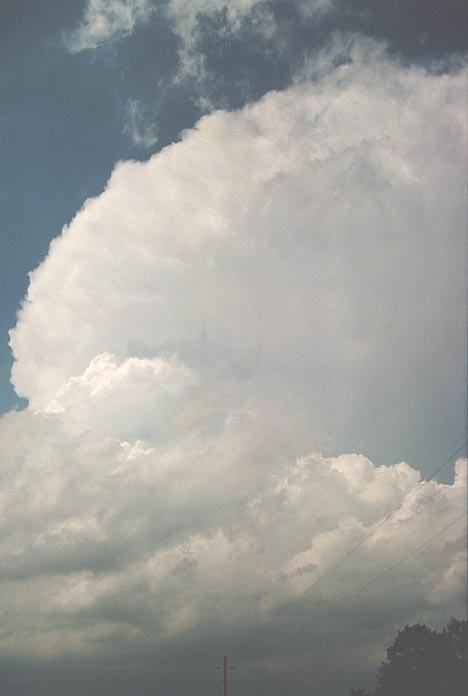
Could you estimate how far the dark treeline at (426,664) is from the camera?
80.8 m

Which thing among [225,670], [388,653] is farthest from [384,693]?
[225,670]

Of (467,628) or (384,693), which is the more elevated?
(467,628)

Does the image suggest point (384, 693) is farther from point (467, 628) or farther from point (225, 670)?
point (225, 670)

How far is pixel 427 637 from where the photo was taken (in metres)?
86.2

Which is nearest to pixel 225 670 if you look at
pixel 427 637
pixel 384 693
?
pixel 384 693

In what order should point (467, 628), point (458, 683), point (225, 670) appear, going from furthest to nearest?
point (225, 670), point (467, 628), point (458, 683)

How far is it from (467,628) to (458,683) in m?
7.80

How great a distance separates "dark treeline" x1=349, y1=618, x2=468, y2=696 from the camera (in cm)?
8081

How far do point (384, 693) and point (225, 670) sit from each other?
22.8m

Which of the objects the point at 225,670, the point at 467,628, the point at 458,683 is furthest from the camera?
the point at 225,670

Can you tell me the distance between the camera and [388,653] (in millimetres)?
88188

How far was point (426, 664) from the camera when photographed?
83.8m

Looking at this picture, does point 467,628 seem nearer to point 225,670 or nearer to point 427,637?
point 427,637

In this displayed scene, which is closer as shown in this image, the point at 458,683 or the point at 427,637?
the point at 458,683
